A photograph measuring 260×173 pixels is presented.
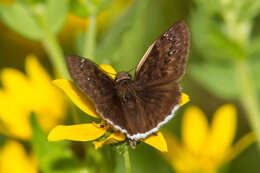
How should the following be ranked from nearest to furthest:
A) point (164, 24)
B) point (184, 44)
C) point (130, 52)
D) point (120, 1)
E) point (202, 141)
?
1. point (184, 44)
2. point (202, 141)
3. point (130, 52)
4. point (164, 24)
5. point (120, 1)

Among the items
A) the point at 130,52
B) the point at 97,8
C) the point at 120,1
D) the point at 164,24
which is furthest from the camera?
the point at 120,1

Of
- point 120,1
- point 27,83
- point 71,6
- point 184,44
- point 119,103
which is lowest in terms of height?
point 119,103

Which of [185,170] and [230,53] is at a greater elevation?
[230,53]

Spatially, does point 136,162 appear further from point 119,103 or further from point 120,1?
point 120,1

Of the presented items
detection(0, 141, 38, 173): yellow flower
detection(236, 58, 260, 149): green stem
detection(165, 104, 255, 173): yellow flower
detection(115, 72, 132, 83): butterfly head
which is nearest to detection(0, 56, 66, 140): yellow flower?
detection(0, 141, 38, 173): yellow flower

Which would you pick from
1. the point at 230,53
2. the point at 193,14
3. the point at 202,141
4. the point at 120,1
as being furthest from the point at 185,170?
the point at 120,1

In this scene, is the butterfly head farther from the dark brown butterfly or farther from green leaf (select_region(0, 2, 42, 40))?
green leaf (select_region(0, 2, 42, 40))
